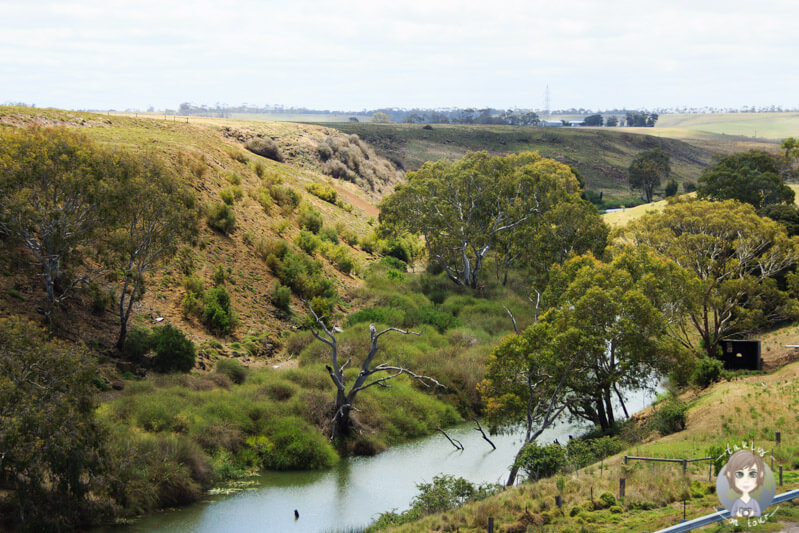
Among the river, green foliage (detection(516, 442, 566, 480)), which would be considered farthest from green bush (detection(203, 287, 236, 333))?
green foliage (detection(516, 442, 566, 480))

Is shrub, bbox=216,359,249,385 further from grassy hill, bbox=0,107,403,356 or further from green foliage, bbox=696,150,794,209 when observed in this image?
green foliage, bbox=696,150,794,209

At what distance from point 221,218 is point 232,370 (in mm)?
16141

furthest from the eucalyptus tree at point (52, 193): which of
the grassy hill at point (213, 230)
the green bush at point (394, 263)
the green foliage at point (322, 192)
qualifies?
the green foliage at point (322, 192)

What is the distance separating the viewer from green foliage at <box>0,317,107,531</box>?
20.1 meters

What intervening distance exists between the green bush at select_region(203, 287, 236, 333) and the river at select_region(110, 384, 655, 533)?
38.7 ft

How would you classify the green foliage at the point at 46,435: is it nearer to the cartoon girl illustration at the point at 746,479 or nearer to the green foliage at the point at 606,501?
the green foliage at the point at 606,501

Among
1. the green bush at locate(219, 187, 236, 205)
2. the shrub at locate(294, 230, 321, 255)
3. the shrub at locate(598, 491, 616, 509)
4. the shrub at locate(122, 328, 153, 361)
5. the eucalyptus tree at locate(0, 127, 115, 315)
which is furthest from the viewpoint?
the shrub at locate(294, 230, 321, 255)

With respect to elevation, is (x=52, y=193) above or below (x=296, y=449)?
above

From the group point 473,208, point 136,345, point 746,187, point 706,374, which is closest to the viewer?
point 136,345

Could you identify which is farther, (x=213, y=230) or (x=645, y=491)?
(x=213, y=230)

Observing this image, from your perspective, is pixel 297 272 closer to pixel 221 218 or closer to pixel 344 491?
pixel 221 218

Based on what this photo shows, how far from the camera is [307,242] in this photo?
174 feet

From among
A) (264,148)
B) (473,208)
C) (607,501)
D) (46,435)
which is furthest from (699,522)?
(264,148)

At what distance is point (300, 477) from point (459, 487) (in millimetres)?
7519
